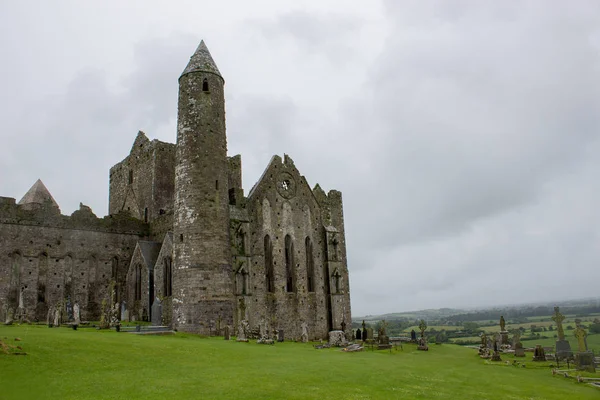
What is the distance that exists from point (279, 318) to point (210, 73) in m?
18.3

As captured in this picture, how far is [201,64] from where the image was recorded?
113 ft

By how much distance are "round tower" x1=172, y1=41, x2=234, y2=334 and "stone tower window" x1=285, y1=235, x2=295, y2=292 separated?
342 inches

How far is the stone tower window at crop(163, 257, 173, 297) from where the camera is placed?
114ft

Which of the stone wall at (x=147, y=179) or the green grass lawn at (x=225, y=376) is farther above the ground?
the stone wall at (x=147, y=179)

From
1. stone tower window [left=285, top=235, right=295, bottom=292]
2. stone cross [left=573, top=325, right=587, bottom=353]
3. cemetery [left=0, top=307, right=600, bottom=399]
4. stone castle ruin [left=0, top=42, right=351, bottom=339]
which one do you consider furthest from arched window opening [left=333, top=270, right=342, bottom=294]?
stone cross [left=573, top=325, right=587, bottom=353]

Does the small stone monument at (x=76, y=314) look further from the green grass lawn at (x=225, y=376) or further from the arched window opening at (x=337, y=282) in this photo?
the arched window opening at (x=337, y=282)

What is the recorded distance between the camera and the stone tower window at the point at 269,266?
37.9 m

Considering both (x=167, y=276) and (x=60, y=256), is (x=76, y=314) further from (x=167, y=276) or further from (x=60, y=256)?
(x=60, y=256)

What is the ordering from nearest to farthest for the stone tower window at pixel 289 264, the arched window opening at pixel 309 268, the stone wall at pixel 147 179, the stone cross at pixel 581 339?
the stone cross at pixel 581 339 < the stone tower window at pixel 289 264 < the arched window opening at pixel 309 268 < the stone wall at pixel 147 179

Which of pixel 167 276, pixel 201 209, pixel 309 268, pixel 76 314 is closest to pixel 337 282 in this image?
pixel 309 268

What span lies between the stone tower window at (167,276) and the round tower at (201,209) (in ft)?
13.9

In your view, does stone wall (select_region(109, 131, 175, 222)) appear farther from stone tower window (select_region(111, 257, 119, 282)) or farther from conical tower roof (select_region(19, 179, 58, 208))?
conical tower roof (select_region(19, 179, 58, 208))

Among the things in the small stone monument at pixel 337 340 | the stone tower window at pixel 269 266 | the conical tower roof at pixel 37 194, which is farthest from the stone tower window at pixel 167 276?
the conical tower roof at pixel 37 194

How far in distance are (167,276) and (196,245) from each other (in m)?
6.02
